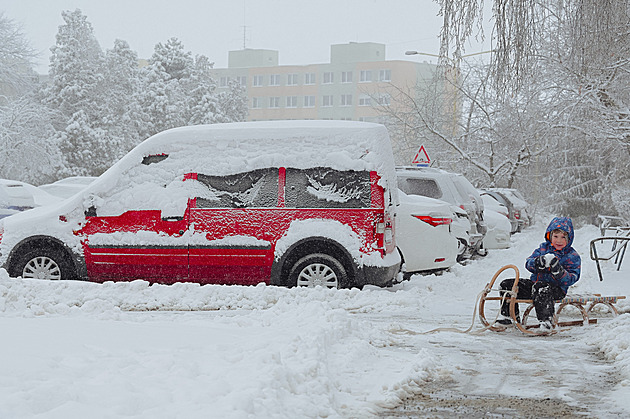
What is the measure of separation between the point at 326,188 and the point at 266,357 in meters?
5.11

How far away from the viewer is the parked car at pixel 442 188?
15.8 meters

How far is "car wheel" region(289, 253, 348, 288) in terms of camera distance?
10430 mm

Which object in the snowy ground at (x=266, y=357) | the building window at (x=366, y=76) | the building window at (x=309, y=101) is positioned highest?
the building window at (x=366, y=76)

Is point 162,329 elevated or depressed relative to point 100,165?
depressed

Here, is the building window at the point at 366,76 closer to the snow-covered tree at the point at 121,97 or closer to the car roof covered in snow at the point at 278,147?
the snow-covered tree at the point at 121,97

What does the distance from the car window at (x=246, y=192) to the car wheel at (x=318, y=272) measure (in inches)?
33.0

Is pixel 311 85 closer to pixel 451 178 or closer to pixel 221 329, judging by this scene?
pixel 451 178

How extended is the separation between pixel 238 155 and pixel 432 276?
161 inches

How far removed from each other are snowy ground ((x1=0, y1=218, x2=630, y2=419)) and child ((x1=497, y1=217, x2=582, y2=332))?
0.31 meters

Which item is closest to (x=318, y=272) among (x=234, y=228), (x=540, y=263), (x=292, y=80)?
(x=234, y=228)

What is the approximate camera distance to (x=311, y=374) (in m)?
5.50

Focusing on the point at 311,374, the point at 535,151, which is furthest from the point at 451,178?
the point at 535,151

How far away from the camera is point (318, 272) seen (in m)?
10.5

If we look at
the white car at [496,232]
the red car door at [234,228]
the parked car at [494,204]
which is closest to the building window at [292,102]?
the parked car at [494,204]
